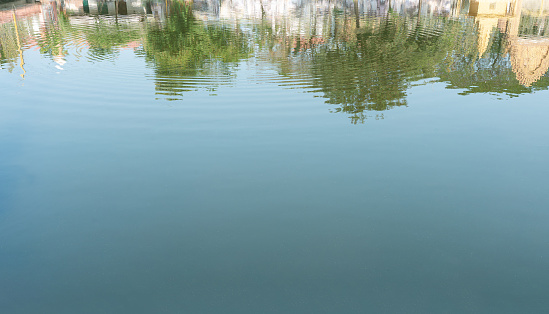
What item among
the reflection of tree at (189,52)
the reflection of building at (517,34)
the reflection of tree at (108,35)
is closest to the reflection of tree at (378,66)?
the reflection of building at (517,34)

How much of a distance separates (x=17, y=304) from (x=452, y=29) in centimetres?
4119

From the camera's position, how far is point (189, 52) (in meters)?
31.5

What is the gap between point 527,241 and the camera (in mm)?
11383

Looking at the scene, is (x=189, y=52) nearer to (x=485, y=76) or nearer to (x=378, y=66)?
(x=378, y=66)

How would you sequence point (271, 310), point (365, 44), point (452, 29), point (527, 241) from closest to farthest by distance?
point (271, 310)
point (527, 241)
point (365, 44)
point (452, 29)

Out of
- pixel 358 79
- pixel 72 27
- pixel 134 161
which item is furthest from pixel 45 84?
pixel 72 27

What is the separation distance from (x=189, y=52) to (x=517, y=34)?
1119 inches

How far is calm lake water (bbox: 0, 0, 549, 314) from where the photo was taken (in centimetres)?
977

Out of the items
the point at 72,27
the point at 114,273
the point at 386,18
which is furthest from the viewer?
the point at 386,18

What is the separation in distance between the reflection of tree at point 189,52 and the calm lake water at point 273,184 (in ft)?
0.92

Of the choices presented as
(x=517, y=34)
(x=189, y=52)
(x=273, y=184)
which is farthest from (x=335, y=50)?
(x=517, y=34)

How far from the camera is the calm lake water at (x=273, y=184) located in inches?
384

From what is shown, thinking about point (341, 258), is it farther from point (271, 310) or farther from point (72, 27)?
point (72, 27)

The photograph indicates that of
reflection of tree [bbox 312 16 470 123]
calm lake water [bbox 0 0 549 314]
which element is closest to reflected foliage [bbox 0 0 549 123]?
reflection of tree [bbox 312 16 470 123]
